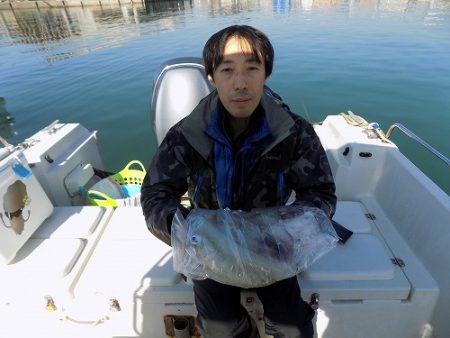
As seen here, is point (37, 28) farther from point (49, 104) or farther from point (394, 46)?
point (394, 46)

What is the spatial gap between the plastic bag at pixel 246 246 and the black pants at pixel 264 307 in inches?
15.0

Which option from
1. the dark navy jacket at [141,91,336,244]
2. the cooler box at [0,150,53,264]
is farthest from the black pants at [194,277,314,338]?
the cooler box at [0,150,53,264]

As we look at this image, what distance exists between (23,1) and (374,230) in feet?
191

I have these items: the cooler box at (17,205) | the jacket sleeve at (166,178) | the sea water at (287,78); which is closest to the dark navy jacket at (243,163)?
the jacket sleeve at (166,178)

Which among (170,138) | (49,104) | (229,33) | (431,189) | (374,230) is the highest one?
(229,33)

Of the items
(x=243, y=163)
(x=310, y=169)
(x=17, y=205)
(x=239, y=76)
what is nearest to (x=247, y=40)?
(x=239, y=76)

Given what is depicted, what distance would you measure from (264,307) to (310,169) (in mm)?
859

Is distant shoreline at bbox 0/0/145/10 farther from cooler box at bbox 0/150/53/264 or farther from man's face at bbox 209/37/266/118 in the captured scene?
man's face at bbox 209/37/266/118

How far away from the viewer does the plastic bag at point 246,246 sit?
1271 millimetres

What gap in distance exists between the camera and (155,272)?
2.10m

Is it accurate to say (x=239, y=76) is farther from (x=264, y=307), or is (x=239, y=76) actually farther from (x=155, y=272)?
(x=155, y=272)

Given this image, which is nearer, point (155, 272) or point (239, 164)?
point (239, 164)

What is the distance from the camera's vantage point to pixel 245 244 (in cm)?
128

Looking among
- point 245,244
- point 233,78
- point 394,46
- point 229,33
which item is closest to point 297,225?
point 245,244
